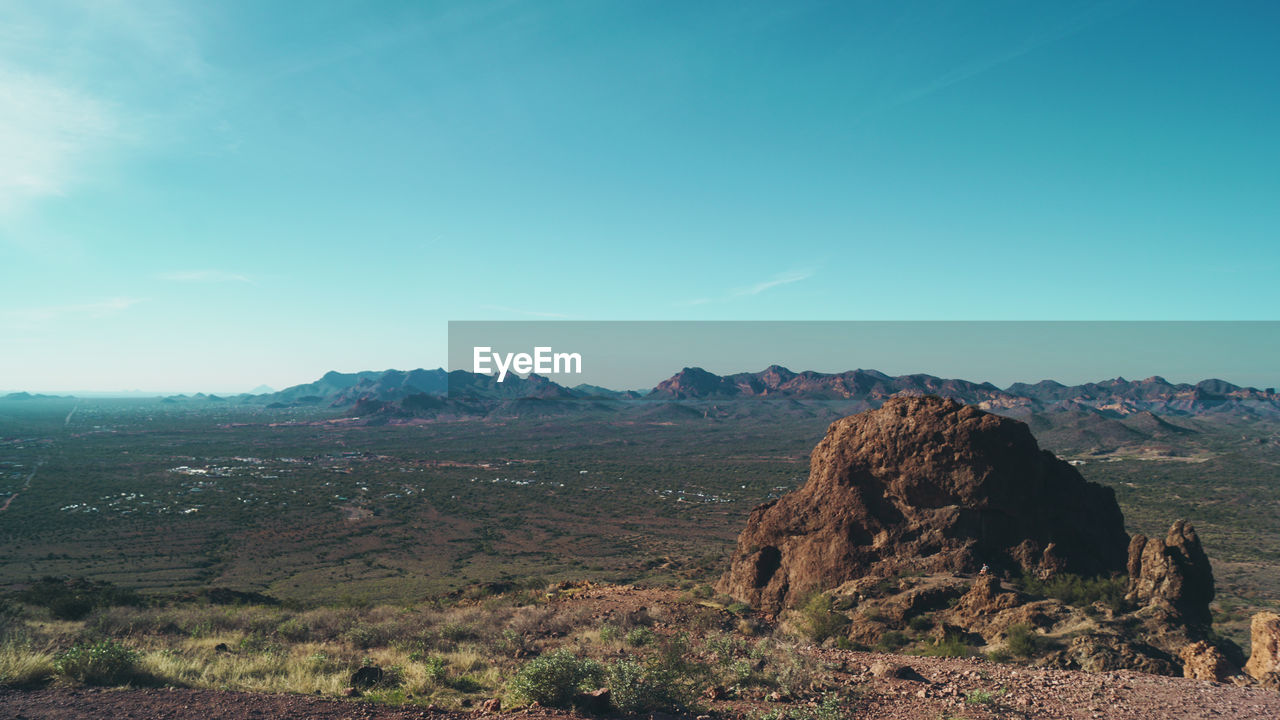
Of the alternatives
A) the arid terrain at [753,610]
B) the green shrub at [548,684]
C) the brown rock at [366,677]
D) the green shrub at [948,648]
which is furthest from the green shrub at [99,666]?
the green shrub at [948,648]

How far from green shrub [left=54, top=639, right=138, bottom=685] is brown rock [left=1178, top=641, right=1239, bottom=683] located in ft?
56.5

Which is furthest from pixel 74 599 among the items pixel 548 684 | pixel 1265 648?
pixel 1265 648

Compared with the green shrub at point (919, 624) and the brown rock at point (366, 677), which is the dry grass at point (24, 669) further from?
the green shrub at point (919, 624)

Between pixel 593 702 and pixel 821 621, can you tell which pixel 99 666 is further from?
pixel 821 621

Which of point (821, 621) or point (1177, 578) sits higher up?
point (1177, 578)

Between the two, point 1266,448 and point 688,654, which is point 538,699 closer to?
point 688,654

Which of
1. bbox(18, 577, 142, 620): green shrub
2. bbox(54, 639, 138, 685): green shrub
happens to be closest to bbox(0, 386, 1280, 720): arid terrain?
bbox(54, 639, 138, 685): green shrub

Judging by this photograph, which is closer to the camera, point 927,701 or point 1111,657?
point 927,701

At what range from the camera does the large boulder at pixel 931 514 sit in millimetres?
17234

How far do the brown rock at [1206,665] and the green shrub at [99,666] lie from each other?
17235mm

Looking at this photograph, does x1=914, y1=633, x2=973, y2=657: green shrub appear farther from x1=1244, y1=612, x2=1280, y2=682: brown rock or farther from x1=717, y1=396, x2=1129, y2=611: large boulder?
x1=1244, y1=612, x2=1280, y2=682: brown rock

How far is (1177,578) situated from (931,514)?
562 centimetres

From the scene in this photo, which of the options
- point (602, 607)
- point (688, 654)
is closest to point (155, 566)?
point (602, 607)

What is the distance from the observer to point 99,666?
26.6 ft
